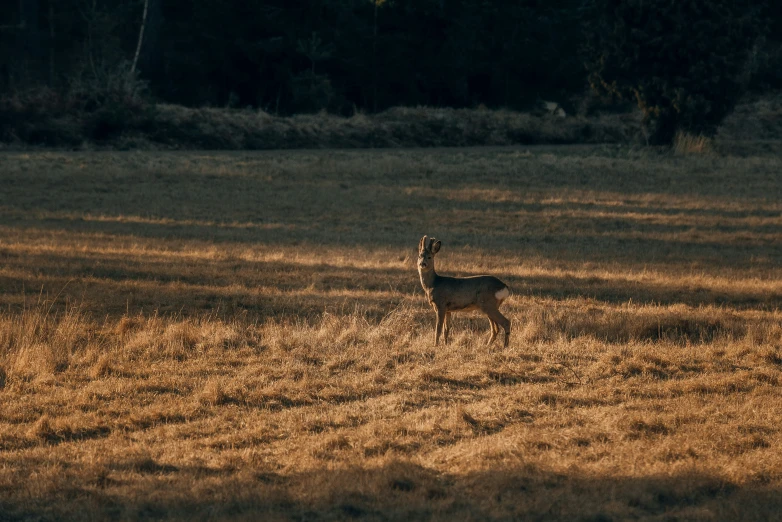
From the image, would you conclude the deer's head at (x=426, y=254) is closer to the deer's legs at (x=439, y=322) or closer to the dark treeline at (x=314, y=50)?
the deer's legs at (x=439, y=322)

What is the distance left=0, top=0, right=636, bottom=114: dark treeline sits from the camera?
57.7m

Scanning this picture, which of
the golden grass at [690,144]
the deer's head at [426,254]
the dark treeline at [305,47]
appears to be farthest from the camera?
the dark treeline at [305,47]

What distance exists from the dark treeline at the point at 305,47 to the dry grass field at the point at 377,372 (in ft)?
109

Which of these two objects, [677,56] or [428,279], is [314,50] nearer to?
[677,56]

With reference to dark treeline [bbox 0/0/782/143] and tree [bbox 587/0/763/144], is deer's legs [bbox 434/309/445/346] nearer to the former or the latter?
tree [bbox 587/0/763/144]

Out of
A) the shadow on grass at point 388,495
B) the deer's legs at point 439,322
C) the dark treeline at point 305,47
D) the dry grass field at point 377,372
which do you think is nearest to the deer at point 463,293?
the deer's legs at point 439,322

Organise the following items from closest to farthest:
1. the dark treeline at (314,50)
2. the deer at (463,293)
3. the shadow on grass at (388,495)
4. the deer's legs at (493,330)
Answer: the shadow on grass at (388,495)
the deer at (463,293)
the deer's legs at (493,330)
the dark treeline at (314,50)

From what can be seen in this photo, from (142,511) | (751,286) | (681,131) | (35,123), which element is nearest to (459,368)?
(142,511)

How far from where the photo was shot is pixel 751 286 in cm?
1755

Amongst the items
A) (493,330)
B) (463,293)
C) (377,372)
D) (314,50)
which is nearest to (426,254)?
(463,293)

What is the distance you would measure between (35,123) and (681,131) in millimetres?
28098

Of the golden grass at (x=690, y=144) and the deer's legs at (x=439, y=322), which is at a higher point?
the golden grass at (x=690, y=144)

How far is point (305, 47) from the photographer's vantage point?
56.4m

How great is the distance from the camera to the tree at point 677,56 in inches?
1682
